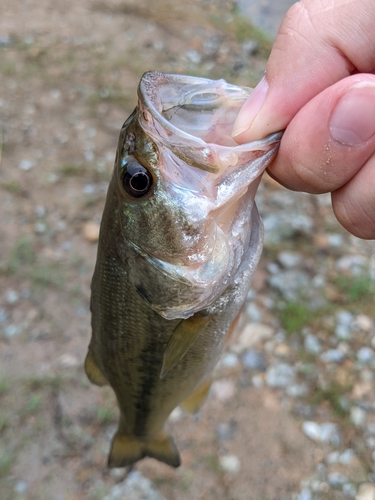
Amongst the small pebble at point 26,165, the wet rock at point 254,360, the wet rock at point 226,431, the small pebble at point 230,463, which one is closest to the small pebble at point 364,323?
the wet rock at point 254,360

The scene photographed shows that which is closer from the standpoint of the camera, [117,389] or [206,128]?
[206,128]

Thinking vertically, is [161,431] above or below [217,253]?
below

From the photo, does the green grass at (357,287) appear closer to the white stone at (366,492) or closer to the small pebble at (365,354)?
the small pebble at (365,354)

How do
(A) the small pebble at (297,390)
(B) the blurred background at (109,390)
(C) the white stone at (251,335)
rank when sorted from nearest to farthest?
(B) the blurred background at (109,390)
(A) the small pebble at (297,390)
(C) the white stone at (251,335)

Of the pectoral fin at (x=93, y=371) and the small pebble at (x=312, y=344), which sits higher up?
the pectoral fin at (x=93, y=371)

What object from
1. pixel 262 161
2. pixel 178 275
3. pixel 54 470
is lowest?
pixel 54 470

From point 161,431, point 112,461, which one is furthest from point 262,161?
point 112,461

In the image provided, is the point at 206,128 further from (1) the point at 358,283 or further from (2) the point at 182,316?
(1) the point at 358,283
